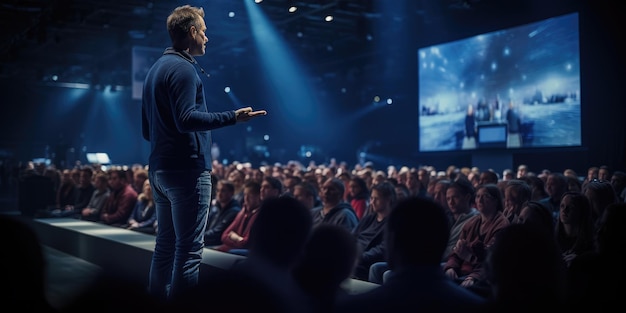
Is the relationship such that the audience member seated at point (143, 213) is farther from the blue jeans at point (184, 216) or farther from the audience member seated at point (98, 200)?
the blue jeans at point (184, 216)

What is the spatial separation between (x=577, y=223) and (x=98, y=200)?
6875 mm

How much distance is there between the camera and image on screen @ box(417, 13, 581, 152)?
1075cm

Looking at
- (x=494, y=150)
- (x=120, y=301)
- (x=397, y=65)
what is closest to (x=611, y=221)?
(x=120, y=301)

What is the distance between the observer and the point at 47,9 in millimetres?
12633

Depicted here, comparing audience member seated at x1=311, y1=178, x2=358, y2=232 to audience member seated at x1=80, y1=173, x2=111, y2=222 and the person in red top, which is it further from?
audience member seated at x1=80, y1=173, x2=111, y2=222

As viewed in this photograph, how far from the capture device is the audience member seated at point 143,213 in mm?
7423

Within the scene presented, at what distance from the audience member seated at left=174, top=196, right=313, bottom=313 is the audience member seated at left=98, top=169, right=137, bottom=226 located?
6.72m

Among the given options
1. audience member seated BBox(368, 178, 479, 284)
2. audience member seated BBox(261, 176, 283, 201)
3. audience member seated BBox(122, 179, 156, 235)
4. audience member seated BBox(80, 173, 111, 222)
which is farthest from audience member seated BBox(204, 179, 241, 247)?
audience member seated BBox(80, 173, 111, 222)

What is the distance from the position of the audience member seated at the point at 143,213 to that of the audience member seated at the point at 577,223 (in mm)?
4823

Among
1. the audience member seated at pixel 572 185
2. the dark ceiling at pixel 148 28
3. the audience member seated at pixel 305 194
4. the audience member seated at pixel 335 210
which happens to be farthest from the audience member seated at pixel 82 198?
the audience member seated at pixel 572 185

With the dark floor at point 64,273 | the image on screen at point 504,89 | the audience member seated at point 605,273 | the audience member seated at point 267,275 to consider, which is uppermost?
the image on screen at point 504,89

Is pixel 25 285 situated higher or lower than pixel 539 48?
lower

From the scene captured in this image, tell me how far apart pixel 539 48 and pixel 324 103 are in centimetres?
1261

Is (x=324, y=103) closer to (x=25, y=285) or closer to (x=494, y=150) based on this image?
(x=494, y=150)
